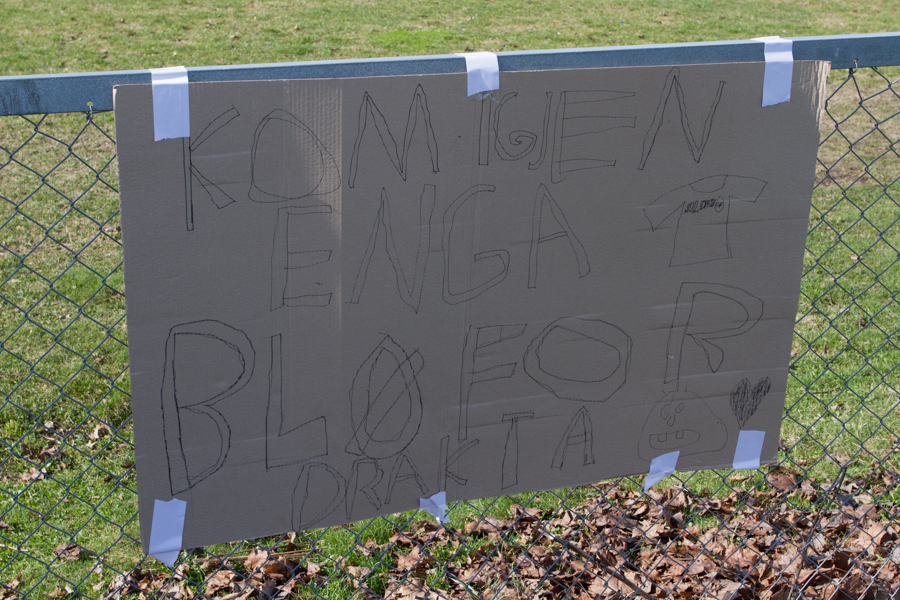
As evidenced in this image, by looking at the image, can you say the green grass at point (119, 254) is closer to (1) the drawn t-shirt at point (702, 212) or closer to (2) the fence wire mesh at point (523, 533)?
(2) the fence wire mesh at point (523, 533)

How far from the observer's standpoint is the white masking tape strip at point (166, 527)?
1.95m

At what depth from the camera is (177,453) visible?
191 cm

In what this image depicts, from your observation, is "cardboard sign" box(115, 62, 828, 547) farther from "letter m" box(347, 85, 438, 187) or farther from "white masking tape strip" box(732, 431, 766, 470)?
"white masking tape strip" box(732, 431, 766, 470)

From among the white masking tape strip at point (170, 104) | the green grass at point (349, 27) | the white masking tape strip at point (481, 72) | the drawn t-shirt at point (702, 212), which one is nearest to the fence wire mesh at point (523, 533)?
the drawn t-shirt at point (702, 212)

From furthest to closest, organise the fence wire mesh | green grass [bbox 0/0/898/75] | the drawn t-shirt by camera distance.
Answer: green grass [bbox 0/0/898/75], the fence wire mesh, the drawn t-shirt

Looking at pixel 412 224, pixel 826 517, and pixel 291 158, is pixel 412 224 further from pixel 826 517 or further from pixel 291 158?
pixel 826 517

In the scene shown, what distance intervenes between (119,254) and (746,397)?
446 centimetres

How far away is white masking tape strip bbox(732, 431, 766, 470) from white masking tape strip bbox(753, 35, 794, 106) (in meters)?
1.00

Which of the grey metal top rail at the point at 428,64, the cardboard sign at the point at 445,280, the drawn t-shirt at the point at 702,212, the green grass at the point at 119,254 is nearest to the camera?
the grey metal top rail at the point at 428,64

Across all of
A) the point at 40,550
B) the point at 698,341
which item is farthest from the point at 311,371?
the point at 40,550

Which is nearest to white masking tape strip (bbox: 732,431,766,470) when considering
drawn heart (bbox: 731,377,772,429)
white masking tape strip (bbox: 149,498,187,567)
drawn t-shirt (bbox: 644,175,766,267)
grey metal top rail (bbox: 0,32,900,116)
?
drawn heart (bbox: 731,377,772,429)

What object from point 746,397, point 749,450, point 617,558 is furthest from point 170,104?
point 617,558

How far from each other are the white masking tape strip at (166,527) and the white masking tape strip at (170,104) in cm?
90

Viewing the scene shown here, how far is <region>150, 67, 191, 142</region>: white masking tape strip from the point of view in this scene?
5.39 feet
